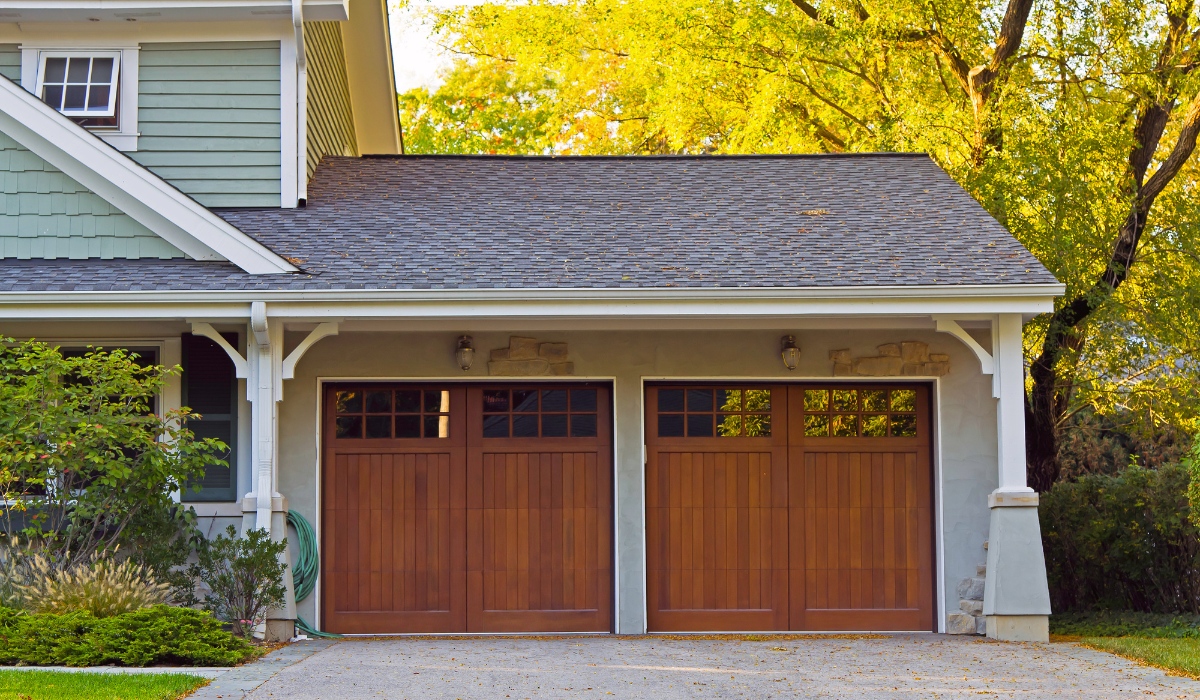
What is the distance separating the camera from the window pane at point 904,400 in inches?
402

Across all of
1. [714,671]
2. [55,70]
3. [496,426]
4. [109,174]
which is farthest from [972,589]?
[55,70]

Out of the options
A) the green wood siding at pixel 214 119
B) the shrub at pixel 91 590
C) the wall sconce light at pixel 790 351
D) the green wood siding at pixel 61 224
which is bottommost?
the shrub at pixel 91 590

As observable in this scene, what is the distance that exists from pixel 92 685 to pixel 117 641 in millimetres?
870

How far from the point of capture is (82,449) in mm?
8328

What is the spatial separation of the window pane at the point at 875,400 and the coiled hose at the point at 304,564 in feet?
14.6

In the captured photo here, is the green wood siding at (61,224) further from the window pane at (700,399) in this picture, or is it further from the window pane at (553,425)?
the window pane at (700,399)

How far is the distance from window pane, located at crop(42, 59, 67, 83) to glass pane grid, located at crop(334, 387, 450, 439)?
404 centimetres

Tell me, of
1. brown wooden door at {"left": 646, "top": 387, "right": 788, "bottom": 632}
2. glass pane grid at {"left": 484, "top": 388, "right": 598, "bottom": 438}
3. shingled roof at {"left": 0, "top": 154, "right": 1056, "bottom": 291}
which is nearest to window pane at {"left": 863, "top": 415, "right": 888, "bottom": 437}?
brown wooden door at {"left": 646, "top": 387, "right": 788, "bottom": 632}

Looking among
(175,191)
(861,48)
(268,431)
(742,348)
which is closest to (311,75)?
(175,191)

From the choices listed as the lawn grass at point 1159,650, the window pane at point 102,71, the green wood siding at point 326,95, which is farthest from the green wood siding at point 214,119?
the lawn grass at point 1159,650

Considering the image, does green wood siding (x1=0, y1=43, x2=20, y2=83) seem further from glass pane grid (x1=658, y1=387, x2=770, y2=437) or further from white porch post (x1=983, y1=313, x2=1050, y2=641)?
white porch post (x1=983, y1=313, x2=1050, y2=641)

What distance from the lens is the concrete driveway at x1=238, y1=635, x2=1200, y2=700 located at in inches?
264

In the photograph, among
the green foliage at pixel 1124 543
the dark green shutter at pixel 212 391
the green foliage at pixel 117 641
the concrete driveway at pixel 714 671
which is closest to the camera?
the concrete driveway at pixel 714 671

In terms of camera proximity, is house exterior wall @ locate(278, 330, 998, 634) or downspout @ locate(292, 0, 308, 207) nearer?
house exterior wall @ locate(278, 330, 998, 634)
